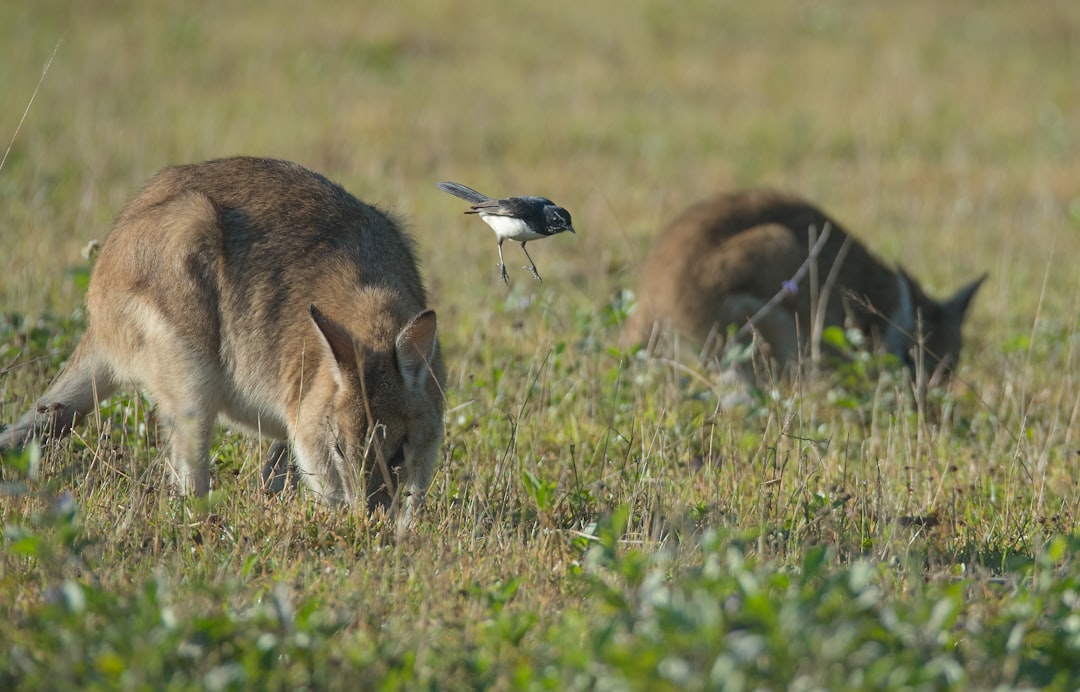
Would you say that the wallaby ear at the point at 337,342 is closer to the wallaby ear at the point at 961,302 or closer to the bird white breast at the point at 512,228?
the bird white breast at the point at 512,228

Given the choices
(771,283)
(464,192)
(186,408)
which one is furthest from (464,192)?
(771,283)

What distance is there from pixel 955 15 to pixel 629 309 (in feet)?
54.1

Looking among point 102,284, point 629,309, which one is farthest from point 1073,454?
point 102,284

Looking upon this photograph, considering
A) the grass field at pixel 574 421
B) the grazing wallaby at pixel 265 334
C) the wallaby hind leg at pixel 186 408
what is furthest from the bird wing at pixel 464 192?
the wallaby hind leg at pixel 186 408

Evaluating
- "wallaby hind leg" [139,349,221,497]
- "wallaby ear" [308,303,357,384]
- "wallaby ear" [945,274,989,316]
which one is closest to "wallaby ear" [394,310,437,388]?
"wallaby ear" [308,303,357,384]

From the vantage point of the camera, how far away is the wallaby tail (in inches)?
182

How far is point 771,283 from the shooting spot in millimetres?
7320

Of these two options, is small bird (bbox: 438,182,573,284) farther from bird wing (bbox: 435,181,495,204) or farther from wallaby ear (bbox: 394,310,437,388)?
wallaby ear (bbox: 394,310,437,388)

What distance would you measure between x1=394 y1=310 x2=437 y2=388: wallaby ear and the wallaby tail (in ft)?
3.93

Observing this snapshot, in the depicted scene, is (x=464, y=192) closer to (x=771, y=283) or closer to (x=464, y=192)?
(x=464, y=192)

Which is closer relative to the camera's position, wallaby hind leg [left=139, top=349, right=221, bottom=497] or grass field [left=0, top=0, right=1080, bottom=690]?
grass field [left=0, top=0, right=1080, bottom=690]

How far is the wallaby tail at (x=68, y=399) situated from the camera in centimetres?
463

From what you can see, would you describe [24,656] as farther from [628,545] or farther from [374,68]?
[374,68]

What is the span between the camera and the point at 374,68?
15.5 m
